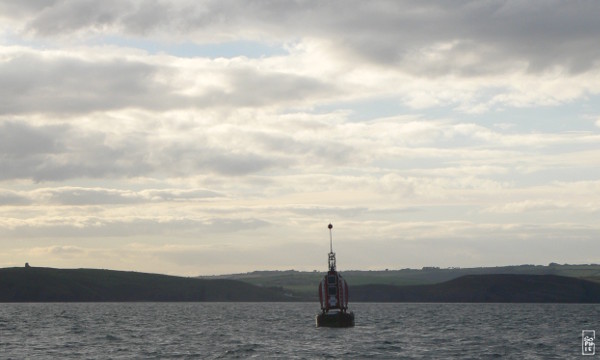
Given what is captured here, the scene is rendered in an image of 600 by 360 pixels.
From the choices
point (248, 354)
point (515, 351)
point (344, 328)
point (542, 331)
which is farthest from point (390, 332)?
point (248, 354)

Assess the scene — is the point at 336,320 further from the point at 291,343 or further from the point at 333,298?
the point at 291,343

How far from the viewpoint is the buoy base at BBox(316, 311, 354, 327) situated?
379ft

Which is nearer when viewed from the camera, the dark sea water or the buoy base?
the dark sea water

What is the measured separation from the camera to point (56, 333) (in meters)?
112

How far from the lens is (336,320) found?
11631 cm

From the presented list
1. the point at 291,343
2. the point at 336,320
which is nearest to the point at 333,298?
the point at 336,320

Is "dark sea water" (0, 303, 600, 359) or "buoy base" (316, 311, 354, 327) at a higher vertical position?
"buoy base" (316, 311, 354, 327)

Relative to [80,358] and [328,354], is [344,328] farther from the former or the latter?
[80,358]

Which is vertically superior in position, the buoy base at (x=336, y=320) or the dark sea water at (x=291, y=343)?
the buoy base at (x=336, y=320)

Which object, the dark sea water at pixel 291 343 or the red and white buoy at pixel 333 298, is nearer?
the dark sea water at pixel 291 343

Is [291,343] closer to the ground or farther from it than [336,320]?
closer to the ground

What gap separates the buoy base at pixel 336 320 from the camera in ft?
379

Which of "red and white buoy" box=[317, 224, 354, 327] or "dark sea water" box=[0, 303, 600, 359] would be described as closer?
"dark sea water" box=[0, 303, 600, 359]

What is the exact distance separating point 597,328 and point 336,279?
43.8 metres
